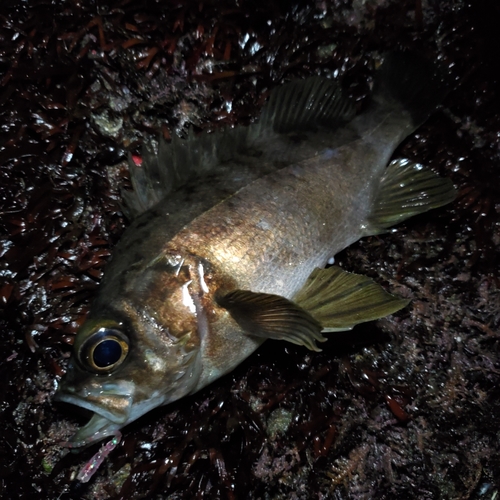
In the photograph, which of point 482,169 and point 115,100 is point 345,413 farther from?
point 115,100

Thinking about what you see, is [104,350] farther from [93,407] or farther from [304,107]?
[304,107]

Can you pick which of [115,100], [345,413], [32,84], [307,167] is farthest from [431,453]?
[32,84]

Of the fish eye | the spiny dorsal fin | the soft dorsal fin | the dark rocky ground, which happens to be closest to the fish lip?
the fish eye

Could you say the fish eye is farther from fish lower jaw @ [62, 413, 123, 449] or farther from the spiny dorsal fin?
the spiny dorsal fin

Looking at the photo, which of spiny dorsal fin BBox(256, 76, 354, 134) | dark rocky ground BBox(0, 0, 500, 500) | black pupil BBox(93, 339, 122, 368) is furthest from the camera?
spiny dorsal fin BBox(256, 76, 354, 134)

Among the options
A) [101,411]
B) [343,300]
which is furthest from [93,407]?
[343,300]
